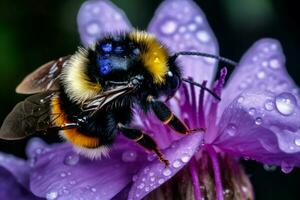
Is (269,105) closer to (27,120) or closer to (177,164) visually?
(177,164)

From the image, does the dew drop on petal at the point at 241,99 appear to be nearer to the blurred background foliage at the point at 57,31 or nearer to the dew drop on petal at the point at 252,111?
the dew drop on petal at the point at 252,111

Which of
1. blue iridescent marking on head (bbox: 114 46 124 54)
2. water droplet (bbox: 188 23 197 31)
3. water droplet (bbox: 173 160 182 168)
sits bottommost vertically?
water droplet (bbox: 173 160 182 168)

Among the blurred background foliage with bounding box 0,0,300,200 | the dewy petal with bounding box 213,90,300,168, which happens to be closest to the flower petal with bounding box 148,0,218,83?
the dewy petal with bounding box 213,90,300,168

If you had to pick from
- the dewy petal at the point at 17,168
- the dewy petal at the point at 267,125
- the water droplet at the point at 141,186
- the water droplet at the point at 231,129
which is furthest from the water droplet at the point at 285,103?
the dewy petal at the point at 17,168

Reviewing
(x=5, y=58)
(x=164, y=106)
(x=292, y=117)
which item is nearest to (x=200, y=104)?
(x=164, y=106)

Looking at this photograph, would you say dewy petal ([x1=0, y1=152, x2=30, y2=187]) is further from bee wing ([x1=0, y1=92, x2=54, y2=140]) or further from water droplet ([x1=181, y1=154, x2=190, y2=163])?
water droplet ([x1=181, y1=154, x2=190, y2=163])

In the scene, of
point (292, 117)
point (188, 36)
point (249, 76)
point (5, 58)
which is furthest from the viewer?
point (5, 58)

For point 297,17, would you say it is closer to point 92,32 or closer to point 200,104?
point 92,32
